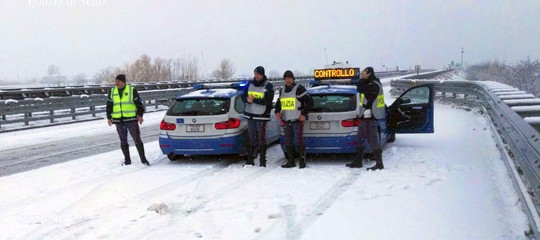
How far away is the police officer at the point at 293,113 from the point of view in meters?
8.43

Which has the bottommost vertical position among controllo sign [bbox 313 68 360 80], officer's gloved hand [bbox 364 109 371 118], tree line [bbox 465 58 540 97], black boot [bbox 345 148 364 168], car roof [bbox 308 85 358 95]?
tree line [bbox 465 58 540 97]

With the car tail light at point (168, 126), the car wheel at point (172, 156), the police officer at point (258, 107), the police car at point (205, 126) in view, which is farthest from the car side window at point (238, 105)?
the car wheel at point (172, 156)

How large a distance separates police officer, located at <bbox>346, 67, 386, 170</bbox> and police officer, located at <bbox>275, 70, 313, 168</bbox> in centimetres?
87

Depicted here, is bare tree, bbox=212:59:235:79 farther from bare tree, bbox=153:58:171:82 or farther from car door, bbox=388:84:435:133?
car door, bbox=388:84:435:133

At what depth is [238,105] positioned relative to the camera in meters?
9.17

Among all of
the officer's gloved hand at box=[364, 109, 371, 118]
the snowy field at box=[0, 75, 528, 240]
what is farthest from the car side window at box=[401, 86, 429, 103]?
the officer's gloved hand at box=[364, 109, 371, 118]

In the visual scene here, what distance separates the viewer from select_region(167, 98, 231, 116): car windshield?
8.84m

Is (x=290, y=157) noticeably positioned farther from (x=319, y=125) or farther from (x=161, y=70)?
(x=161, y=70)

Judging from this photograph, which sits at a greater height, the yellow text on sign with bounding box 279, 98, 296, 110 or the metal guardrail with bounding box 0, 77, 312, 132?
the yellow text on sign with bounding box 279, 98, 296, 110

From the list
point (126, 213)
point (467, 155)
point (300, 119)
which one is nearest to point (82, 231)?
point (126, 213)

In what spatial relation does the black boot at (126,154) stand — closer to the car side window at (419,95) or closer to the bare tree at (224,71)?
the car side window at (419,95)

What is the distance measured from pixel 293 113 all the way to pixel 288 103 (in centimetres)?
20

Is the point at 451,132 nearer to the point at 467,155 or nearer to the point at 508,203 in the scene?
the point at 467,155

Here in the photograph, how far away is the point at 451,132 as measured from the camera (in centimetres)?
1263
